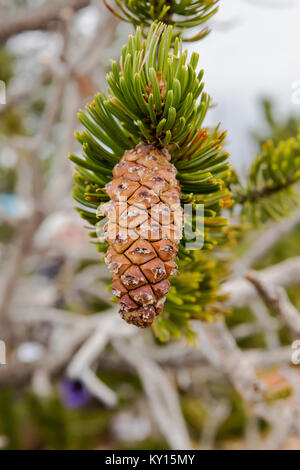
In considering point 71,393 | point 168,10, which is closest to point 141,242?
point 168,10

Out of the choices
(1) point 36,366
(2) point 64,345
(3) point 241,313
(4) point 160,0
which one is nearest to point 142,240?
(4) point 160,0

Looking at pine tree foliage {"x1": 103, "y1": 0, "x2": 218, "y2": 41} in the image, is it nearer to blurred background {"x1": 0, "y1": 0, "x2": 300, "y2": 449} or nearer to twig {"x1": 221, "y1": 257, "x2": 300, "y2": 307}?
blurred background {"x1": 0, "y1": 0, "x2": 300, "y2": 449}

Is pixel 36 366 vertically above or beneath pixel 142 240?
beneath

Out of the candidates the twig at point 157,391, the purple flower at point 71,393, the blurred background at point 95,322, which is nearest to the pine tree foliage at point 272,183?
the blurred background at point 95,322

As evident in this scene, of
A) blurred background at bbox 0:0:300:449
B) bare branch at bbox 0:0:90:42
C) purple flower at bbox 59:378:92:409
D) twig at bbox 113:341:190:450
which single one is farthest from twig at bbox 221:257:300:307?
purple flower at bbox 59:378:92:409

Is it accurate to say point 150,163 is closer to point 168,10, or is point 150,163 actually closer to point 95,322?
point 168,10
